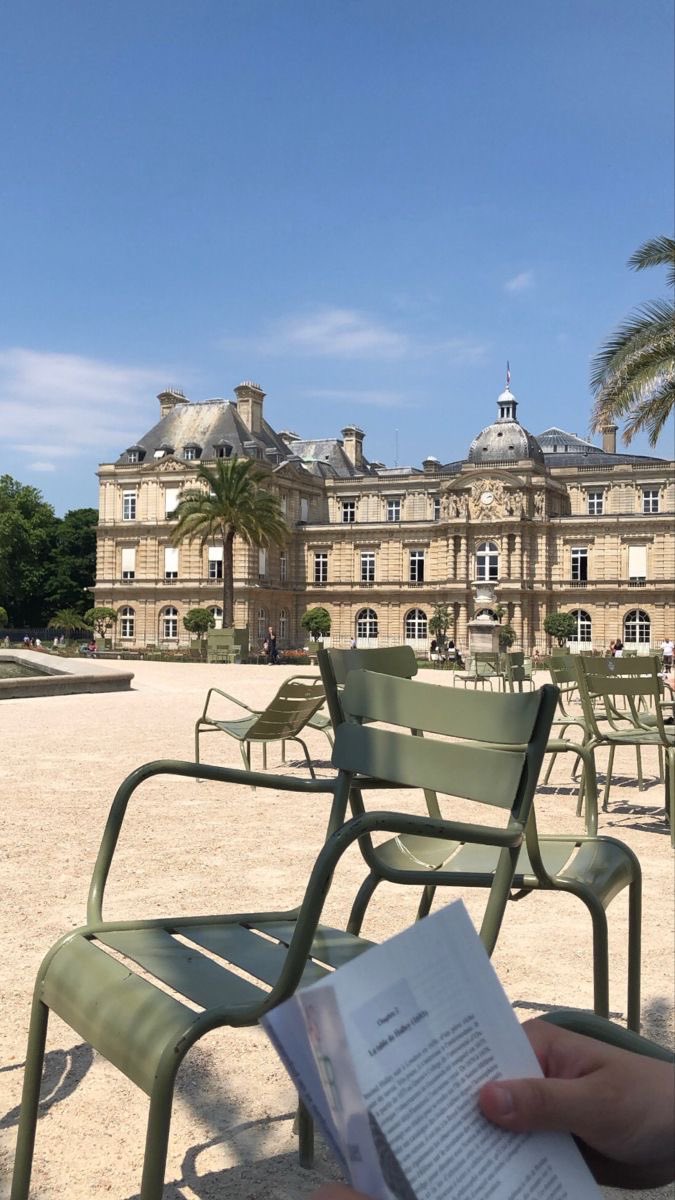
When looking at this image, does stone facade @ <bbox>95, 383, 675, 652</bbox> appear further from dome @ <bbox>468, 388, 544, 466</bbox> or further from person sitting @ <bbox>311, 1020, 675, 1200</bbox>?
person sitting @ <bbox>311, 1020, 675, 1200</bbox>

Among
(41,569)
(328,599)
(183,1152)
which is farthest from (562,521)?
(183,1152)

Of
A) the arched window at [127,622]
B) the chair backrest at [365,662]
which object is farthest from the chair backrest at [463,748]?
the arched window at [127,622]

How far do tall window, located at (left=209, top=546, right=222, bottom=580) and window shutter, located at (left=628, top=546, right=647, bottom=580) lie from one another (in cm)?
2135

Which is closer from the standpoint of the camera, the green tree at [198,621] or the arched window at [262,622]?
the green tree at [198,621]

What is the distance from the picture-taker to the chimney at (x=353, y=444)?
68.8m

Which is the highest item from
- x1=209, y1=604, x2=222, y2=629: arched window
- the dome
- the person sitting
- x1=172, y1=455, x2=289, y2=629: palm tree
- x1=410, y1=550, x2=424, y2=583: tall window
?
the dome

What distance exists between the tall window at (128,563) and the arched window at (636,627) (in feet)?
86.1

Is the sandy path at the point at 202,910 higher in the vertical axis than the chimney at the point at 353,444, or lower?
lower

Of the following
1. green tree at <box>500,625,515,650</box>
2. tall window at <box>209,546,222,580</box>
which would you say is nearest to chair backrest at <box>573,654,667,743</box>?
green tree at <box>500,625,515,650</box>

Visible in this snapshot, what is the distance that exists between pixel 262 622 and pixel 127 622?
24.4ft

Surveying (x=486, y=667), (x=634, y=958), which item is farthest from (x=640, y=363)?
(x=634, y=958)

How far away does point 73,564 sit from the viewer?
64.1m

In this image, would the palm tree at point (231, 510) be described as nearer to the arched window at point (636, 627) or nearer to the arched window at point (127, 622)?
the arched window at point (127, 622)

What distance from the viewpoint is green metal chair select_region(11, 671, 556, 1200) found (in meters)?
1.63
